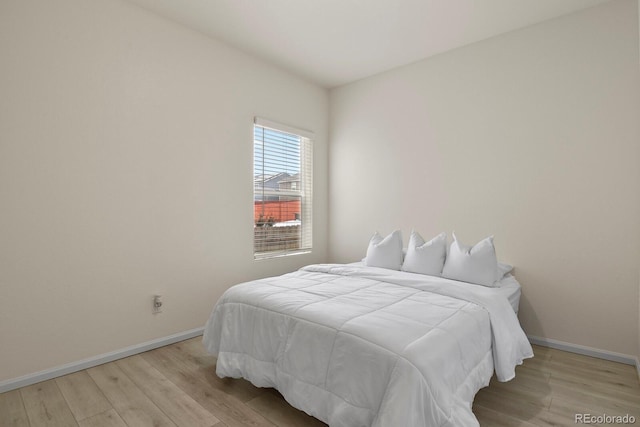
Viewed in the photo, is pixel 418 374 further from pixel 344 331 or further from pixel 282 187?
pixel 282 187

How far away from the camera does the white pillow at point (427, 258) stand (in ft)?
9.65

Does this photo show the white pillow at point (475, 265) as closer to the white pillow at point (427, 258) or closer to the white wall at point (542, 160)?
the white pillow at point (427, 258)

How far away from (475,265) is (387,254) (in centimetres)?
79

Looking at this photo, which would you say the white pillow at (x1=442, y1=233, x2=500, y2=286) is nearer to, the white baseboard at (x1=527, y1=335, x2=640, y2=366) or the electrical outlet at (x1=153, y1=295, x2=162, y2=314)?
the white baseboard at (x1=527, y1=335, x2=640, y2=366)

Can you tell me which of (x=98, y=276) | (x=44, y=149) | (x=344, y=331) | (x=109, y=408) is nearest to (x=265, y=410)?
(x=344, y=331)

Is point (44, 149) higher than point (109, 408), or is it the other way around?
point (44, 149)

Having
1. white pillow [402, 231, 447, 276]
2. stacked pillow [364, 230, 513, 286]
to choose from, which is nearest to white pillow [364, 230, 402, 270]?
stacked pillow [364, 230, 513, 286]

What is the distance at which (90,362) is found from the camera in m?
2.53

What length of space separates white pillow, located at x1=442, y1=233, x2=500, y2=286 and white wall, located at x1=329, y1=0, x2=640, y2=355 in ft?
1.87

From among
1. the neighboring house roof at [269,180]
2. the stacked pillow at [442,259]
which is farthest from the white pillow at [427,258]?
the neighboring house roof at [269,180]

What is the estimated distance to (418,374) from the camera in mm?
1447

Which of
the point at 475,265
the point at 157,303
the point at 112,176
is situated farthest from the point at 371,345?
the point at 112,176

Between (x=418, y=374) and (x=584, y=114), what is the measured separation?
261 cm

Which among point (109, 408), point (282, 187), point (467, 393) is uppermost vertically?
point (282, 187)
